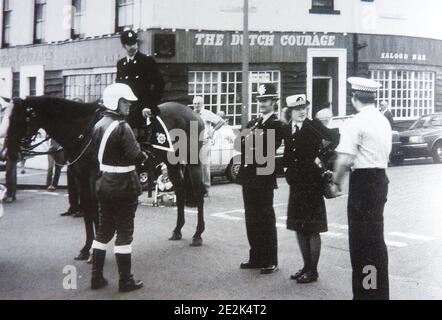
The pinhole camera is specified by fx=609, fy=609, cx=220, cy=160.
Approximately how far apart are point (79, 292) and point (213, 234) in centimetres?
332

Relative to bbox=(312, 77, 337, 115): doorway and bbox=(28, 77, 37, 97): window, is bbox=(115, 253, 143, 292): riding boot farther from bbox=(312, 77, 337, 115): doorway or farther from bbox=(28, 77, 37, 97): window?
bbox=(28, 77, 37, 97): window

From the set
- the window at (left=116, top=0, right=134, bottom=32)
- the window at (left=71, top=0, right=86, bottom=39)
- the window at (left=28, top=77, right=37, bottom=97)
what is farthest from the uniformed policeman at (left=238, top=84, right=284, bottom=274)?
the window at (left=28, top=77, right=37, bottom=97)

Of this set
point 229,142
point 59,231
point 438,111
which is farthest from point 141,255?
point 438,111

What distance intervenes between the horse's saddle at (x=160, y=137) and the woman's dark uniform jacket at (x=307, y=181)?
236 centimetres

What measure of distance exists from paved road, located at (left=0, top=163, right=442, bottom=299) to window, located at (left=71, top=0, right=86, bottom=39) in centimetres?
414

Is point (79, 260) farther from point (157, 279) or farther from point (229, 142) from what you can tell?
Answer: point (229, 142)

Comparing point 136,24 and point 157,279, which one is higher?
point 136,24

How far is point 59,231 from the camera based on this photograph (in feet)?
30.3

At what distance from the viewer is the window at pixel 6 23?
13898 mm

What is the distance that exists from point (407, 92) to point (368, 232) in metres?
11.3

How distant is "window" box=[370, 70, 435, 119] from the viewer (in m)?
14.6

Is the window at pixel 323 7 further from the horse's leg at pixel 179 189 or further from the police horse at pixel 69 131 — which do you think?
the police horse at pixel 69 131

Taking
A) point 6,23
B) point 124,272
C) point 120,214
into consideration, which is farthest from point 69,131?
point 6,23

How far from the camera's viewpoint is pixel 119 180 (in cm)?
596
